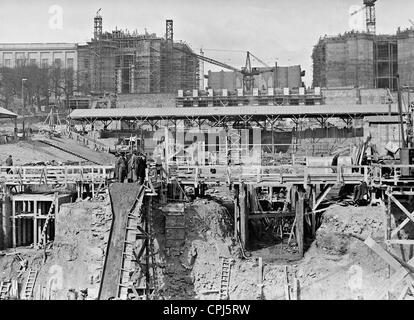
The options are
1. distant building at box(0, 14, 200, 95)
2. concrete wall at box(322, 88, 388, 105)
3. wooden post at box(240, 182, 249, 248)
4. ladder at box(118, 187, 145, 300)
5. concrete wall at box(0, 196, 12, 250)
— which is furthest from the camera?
distant building at box(0, 14, 200, 95)

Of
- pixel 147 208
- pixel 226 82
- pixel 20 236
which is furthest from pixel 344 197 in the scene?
pixel 226 82

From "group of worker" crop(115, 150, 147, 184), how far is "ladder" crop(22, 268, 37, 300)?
426 cm

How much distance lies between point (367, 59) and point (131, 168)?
108 feet

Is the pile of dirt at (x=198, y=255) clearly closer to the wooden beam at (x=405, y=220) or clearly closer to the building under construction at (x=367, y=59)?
the wooden beam at (x=405, y=220)

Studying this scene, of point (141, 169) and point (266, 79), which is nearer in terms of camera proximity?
point (141, 169)

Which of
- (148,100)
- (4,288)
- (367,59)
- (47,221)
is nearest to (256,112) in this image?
(367,59)

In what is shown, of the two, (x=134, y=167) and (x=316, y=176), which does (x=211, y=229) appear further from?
(x=316, y=176)

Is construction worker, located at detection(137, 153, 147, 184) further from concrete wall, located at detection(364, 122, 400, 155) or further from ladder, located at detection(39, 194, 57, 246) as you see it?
concrete wall, located at detection(364, 122, 400, 155)

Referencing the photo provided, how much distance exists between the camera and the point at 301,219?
67.2 ft

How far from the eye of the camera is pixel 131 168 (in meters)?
17.8

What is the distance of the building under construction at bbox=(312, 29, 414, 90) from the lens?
45.4 metres

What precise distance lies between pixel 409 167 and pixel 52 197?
12.2 m

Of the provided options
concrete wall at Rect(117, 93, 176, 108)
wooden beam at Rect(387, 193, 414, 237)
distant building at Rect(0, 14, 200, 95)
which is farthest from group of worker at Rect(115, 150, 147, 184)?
distant building at Rect(0, 14, 200, 95)

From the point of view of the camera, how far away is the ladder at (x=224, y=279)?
1814cm
